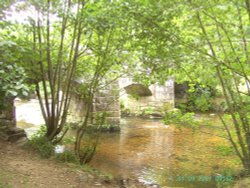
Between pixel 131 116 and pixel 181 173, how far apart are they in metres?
6.37

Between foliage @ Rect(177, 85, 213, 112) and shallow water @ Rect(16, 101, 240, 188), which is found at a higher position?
foliage @ Rect(177, 85, 213, 112)

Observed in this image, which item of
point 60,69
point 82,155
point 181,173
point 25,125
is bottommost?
point 181,173

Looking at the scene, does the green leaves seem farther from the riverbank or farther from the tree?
the tree

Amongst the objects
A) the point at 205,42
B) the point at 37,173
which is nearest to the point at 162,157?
the point at 37,173

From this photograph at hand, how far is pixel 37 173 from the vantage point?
4.03 meters

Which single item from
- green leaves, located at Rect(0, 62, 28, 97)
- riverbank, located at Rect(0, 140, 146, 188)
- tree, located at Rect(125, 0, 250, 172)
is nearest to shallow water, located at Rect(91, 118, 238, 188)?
riverbank, located at Rect(0, 140, 146, 188)

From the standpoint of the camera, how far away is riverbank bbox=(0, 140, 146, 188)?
3.64 m

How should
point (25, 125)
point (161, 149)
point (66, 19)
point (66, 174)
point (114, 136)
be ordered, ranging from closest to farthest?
point (66, 174), point (66, 19), point (161, 149), point (114, 136), point (25, 125)

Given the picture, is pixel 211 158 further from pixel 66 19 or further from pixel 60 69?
pixel 66 19

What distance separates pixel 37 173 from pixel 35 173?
31mm

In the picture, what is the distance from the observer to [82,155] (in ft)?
18.3

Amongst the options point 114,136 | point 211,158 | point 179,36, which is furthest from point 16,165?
point 114,136

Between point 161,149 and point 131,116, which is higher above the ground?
point 131,116

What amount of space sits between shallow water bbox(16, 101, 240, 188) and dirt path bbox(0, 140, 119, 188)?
1.18 meters
